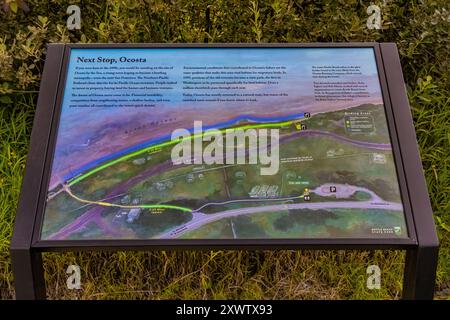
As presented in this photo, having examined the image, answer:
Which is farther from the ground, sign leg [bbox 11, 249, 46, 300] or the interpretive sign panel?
the interpretive sign panel

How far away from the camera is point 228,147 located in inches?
97.2

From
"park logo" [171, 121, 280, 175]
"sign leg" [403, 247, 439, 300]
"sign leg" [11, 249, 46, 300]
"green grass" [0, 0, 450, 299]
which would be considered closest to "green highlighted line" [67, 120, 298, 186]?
"park logo" [171, 121, 280, 175]

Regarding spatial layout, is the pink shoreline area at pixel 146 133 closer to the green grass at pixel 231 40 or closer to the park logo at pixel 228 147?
the park logo at pixel 228 147

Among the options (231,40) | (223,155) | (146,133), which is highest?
(231,40)

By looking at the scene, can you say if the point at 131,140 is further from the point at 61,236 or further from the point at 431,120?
the point at 431,120

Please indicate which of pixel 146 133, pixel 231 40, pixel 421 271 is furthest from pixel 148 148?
pixel 231 40

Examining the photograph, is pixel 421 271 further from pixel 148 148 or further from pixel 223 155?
pixel 148 148

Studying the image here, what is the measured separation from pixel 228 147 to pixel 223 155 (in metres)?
0.05

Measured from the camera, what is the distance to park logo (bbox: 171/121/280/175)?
243 centimetres

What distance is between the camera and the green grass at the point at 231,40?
3434mm

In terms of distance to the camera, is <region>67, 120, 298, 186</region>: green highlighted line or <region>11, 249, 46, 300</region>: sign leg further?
<region>67, 120, 298, 186</region>: green highlighted line

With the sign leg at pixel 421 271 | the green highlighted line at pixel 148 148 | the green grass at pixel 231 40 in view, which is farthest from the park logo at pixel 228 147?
the green grass at pixel 231 40

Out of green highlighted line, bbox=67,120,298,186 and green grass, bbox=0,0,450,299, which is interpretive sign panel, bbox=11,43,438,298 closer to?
green highlighted line, bbox=67,120,298,186

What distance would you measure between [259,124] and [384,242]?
76cm
